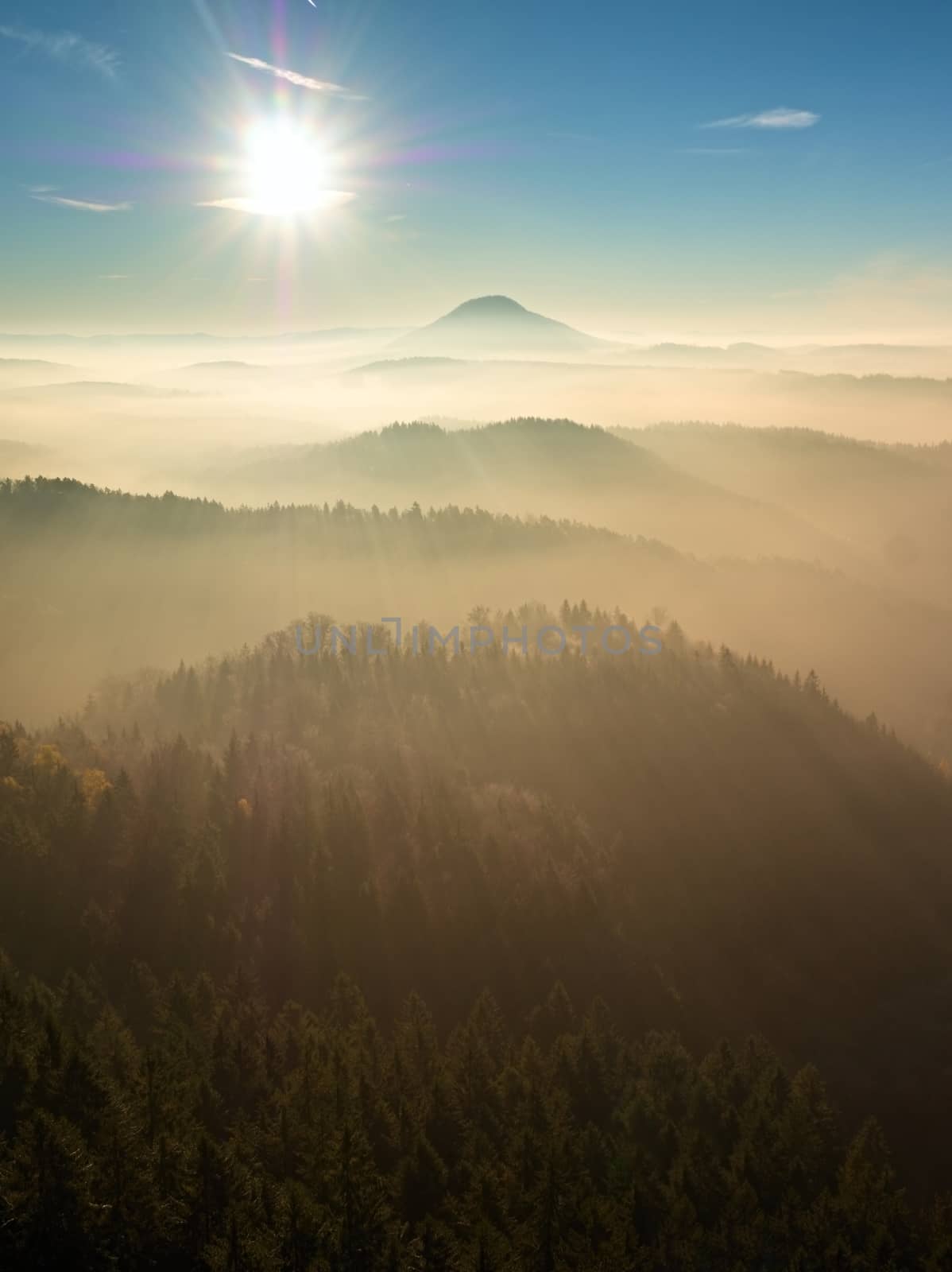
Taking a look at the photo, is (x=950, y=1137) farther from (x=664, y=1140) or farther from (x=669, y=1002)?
(x=664, y=1140)

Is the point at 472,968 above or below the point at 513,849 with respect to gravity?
below

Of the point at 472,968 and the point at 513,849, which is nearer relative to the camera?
the point at 472,968

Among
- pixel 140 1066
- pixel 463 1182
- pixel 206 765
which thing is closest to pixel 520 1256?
pixel 463 1182

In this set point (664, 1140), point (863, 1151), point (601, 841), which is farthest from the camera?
point (601, 841)

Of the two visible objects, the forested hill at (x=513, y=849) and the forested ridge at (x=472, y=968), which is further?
the forested hill at (x=513, y=849)
